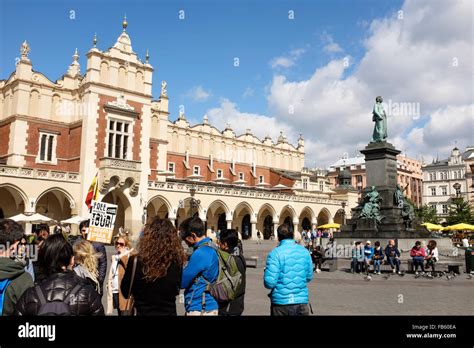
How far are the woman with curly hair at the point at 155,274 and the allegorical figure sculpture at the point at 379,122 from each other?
19277mm

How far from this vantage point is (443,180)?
258ft

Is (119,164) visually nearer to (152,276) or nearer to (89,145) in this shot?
(89,145)

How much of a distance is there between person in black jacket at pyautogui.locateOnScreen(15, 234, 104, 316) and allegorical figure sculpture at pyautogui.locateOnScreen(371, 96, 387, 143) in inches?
802

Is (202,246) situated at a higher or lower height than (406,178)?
lower

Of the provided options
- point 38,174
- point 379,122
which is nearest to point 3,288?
point 379,122

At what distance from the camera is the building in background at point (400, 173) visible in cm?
8825

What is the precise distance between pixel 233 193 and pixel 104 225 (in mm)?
33108

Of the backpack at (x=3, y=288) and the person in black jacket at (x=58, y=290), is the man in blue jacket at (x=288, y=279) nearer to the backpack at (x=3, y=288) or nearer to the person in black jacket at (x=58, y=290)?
the person in black jacket at (x=58, y=290)

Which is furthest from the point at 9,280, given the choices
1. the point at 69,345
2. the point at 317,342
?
the point at 317,342

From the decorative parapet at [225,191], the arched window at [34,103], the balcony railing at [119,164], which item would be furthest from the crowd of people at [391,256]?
the arched window at [34,103]

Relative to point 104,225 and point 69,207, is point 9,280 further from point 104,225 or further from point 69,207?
point 69,207

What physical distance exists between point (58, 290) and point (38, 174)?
98.5 feet

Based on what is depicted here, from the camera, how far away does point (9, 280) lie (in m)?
3.61

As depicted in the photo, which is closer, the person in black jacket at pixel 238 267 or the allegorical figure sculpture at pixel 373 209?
the person in black jacket at pixel 238 267
